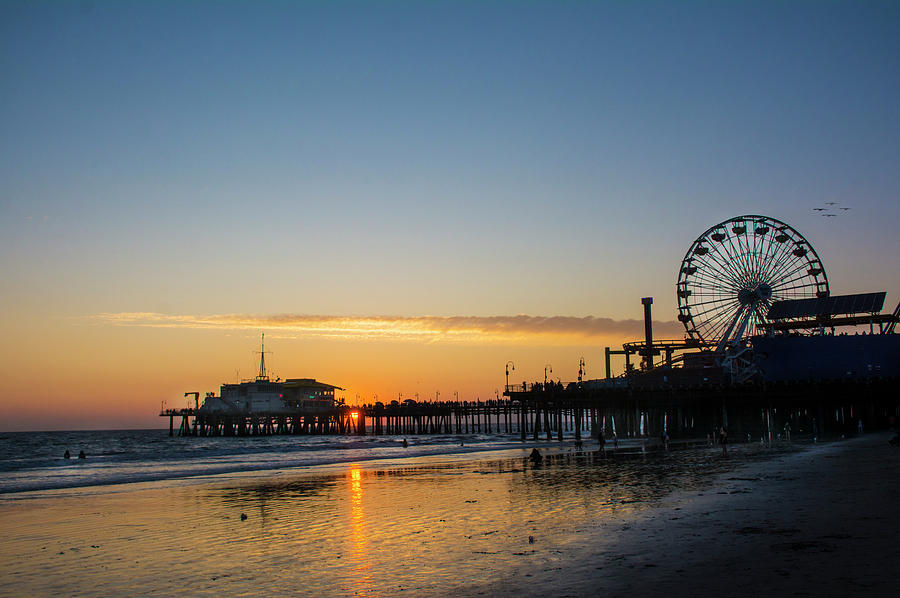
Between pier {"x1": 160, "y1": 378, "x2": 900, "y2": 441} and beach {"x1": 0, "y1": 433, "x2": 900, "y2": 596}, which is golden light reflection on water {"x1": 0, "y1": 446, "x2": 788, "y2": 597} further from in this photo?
pier {"x1": 160, "y1": 378, "x2": 900, "y2": 441}

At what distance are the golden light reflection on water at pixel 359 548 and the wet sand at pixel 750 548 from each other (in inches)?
87.1

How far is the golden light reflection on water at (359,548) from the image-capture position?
39.5 feet

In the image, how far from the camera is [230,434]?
14862cm

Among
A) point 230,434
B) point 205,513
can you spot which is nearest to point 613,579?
point 205,513

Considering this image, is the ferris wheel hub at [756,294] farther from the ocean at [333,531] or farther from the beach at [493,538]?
the beach at [493,538]

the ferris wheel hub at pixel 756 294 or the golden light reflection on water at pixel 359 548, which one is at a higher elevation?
the ferris wheel hub at pixel 756 294

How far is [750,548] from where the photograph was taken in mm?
12602

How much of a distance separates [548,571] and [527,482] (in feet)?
58.4

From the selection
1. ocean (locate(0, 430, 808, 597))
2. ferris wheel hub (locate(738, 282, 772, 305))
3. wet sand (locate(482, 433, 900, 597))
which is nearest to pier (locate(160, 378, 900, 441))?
ferris wheel hub (locate(738, 282, 772, 305))

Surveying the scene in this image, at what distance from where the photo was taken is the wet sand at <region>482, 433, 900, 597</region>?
10102 millimetres

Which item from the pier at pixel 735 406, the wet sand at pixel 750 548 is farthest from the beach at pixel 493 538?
the pier at pixel 735 406

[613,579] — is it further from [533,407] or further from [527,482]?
[533,407]

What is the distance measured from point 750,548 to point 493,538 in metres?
5.65

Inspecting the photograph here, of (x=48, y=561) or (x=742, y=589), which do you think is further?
(x=48, y=561)
